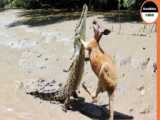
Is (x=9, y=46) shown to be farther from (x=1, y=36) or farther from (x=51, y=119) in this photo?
(x=51, y=119)

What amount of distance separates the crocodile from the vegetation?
24.0 feet

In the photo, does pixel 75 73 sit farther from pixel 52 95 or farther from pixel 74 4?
pixel 74 4

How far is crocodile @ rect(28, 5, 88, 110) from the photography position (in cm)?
1255

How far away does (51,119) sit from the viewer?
11.7m

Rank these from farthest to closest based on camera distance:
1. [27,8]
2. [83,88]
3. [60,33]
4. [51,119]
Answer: [27,8] < [60,33] < [83,88] < [51,119]

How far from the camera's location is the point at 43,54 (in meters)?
16.0

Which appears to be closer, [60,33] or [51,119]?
[51,119]

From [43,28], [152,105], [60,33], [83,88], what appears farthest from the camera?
[43,28]

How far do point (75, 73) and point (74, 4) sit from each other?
12.1 metres

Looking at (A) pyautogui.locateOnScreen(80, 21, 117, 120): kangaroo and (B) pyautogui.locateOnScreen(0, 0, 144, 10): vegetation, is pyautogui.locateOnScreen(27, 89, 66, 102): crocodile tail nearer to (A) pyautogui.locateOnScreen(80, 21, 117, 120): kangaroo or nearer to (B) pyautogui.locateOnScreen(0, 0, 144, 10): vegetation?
(A) pyautogui.locateOnScreen(80, 21, 117, 120): kangaroo

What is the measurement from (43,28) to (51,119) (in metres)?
6.73

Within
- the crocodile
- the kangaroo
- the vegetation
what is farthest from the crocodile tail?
the vegetation

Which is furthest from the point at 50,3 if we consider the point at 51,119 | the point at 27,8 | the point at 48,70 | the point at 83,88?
the point at 51,119

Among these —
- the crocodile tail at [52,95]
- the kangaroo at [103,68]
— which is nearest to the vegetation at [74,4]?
the crocodile tail at [52,95]
